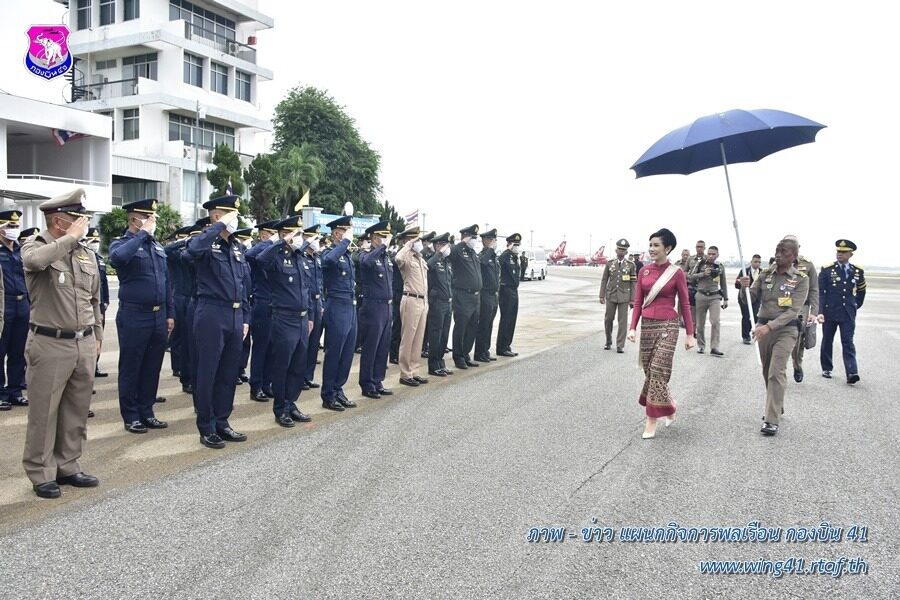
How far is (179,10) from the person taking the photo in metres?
45.3

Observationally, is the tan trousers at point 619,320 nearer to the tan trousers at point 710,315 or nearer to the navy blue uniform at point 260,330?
the tan trousers at point 710,315

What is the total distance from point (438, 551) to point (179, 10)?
48.4 metres

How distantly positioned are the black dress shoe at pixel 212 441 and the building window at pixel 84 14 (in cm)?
4691

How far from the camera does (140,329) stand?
6992 millimetres

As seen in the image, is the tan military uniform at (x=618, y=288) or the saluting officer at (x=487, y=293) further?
the tan military uniform at (x=618, y=288)

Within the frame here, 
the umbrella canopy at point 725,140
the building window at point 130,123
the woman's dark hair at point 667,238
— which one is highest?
the building window at point 130,123

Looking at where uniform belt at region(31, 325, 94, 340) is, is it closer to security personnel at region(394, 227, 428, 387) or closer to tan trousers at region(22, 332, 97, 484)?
tan trousers at region(22, 332, 97, 484)

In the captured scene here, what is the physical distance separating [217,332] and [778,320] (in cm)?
528

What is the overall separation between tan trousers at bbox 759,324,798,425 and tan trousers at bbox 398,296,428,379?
4.25 meters

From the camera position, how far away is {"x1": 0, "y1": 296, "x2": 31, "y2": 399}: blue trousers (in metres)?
8.07

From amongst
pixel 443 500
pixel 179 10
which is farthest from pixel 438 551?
pixel 179 10

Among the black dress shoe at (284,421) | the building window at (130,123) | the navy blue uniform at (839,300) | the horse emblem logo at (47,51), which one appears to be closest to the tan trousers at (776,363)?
the navy blue uniform at (839,300)

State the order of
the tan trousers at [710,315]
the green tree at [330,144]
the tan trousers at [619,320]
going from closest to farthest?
1. the tan trousers at [710,315]
2. the tan trousers at [619,320]
3. the green tree at [330,144]

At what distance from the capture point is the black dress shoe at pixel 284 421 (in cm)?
710
